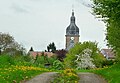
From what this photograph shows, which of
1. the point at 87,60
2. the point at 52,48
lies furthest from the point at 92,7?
the point at 52,48

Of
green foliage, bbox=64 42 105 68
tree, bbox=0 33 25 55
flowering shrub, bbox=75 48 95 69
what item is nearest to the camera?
flowering shrub, bbox=75 48 95 69

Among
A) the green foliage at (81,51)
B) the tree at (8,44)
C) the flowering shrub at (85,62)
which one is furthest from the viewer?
the tree at (8,44)

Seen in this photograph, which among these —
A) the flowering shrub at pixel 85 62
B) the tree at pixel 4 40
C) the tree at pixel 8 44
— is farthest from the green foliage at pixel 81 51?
the tree at pixel 4 40

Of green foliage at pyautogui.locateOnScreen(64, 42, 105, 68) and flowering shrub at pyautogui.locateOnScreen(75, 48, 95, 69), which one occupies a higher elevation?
green foliage at pyautogui.locateOnScreen(64, 42, 105, 68)

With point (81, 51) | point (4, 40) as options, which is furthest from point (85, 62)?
point (4, 40)

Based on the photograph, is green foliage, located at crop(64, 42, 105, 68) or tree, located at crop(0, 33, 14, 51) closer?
green foliage, located at crop(64, 42, 105, 68)

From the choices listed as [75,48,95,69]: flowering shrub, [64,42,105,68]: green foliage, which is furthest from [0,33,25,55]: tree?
[75,48,95,69]: flowering shrub

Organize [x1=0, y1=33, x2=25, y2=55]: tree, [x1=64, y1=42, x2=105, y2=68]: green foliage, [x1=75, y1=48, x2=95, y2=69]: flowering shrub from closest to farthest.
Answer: [x1=75, y1=48, x2=95, y2=69]: flowering shrub, [x1=64, y1=42, x2=105, y2=68]: green foliage, [x1=0, y1=33, x2=25, y2=55]: tree

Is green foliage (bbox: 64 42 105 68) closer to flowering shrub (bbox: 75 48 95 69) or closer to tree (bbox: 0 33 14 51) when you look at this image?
flowering shrub (bbox: 75 48 95 69)

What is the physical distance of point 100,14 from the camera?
17594mm

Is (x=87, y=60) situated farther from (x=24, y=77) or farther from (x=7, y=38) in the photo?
(x=24, y=77)

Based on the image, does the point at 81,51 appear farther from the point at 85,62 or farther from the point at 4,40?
the point at 4,40

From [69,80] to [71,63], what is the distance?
44.3 meters

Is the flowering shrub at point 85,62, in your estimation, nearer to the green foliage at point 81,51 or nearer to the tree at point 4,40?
the green foliage at point 81,51
